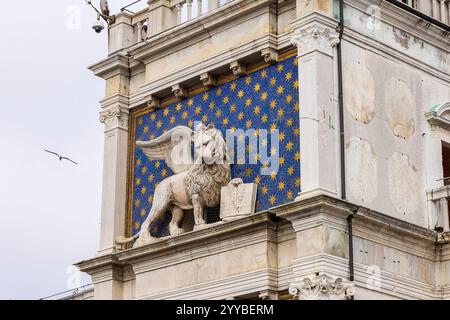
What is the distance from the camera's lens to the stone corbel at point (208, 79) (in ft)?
82.3

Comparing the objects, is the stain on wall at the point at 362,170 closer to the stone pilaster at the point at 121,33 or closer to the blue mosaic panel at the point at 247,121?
the blue mosaic panel at the point at 247,121

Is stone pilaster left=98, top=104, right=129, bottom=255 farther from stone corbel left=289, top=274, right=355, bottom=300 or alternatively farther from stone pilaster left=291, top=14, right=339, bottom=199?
stone corbel left=289, top=274, right=355, bottom=300

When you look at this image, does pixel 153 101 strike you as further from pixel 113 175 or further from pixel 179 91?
pixel 113 175

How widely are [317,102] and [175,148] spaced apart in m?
3.40

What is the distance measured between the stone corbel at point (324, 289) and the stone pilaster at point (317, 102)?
1.46 meters

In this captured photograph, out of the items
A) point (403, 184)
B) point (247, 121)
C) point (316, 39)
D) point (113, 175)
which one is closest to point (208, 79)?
point (247, 121)

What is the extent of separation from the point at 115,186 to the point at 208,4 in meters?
3.96

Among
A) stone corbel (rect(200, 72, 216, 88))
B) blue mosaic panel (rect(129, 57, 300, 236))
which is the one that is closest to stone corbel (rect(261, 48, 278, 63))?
blue mosaic panel (rect(129, 57, 300, 236))

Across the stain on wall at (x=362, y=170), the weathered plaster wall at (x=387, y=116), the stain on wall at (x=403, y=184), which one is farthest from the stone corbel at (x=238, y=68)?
the stain on wall at (x=403, y=184)

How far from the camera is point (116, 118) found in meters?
26.4

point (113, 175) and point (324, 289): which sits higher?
point (113, 175)

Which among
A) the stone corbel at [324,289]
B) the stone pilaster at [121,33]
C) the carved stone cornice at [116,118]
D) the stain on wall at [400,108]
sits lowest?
the stone corbel at [324,289]

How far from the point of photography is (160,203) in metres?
24.9
